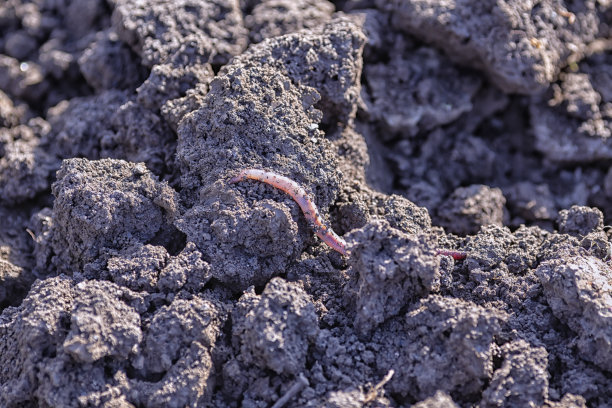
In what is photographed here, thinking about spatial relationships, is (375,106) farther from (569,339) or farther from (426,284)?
(569,339)

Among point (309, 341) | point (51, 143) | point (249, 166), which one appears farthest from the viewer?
point (51, 143)

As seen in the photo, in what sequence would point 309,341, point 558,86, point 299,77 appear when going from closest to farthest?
point 309,341
point 299,77
point 558,86

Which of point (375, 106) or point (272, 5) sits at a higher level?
point (272, 5)

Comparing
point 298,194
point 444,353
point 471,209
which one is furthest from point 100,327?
point 471,209

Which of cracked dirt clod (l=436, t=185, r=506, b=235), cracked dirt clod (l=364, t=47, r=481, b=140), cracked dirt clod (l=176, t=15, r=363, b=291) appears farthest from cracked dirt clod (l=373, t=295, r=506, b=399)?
cracked dirt clod (l=364, t=47, r=481, b=140)

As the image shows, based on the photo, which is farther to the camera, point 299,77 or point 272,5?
point 272,5

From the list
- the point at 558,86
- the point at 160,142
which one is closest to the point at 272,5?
the point at 160,142

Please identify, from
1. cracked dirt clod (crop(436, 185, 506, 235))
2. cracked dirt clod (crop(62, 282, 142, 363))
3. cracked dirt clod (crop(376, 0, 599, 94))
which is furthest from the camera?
cracked dirt clod (crop(376, 0, 599, 94))

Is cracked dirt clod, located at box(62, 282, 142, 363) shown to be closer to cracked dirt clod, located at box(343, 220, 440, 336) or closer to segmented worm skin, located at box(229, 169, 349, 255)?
segmented worm skin, located at box(229, 169, 349, 255)
